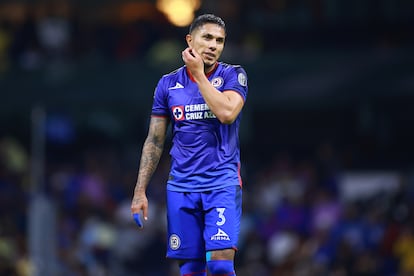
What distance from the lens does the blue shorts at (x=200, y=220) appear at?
805 cm

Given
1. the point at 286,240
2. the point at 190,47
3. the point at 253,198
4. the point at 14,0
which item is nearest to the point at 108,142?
the point at 14,0

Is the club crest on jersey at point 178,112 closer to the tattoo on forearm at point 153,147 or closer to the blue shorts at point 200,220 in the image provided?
the tattoo on forearm at point 153,147

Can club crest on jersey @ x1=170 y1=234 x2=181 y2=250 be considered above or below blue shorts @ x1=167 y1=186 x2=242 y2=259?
below

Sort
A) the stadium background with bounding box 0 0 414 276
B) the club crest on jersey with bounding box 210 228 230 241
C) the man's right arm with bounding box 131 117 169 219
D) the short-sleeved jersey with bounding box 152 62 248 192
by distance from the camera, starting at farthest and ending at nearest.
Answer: the stadium background with bounding box 0 0 414 276 < the man's right arm with bounding box 131 117 169 219 < the short-sleeved jersey with bounding box 152 62 248 192 < the club crest on jersey with bounding box 210 228 230 241

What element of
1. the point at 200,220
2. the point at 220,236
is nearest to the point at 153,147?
the point at 200,220

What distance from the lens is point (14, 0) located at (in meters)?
21.8

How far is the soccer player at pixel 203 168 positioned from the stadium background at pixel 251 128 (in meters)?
6.62

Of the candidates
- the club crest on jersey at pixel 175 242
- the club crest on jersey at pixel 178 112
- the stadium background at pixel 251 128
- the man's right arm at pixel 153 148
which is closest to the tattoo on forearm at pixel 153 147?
the man's right arm at pixel 153 148

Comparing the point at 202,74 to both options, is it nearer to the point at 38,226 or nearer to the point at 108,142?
the point at 38,226

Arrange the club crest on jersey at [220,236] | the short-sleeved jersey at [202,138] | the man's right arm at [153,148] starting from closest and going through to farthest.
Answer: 1. the club crest on jersey at [220,236]
2. the short-sleeved jersey at [202,138]
3. the man's right arm at [153,148]

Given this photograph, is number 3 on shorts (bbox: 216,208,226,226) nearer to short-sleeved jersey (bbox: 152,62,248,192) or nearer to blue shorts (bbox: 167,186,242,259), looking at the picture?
blue shorts (bbox: 167,186,242,259)

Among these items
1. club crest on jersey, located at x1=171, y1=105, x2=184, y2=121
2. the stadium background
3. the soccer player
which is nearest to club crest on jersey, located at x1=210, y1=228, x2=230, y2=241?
the soccer player

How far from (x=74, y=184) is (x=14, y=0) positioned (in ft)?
17.4

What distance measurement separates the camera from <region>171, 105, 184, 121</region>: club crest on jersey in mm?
8234
